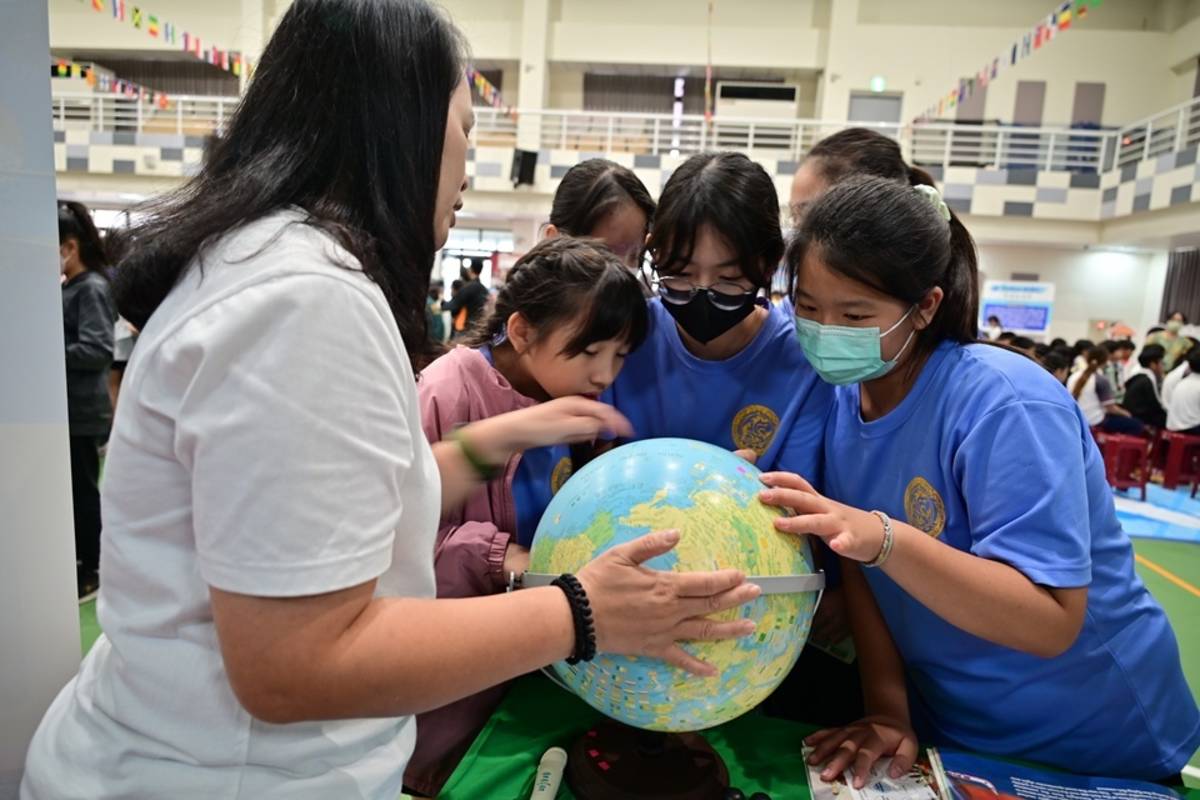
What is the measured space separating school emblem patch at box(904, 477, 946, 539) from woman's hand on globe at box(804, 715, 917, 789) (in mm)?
346

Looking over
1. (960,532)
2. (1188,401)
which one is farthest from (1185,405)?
(960,532)

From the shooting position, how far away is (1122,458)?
6996 millimetres

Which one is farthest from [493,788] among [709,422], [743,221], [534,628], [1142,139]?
[1142,139]

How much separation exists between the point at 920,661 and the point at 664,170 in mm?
11004

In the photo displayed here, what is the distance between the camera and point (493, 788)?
1201 millimetres

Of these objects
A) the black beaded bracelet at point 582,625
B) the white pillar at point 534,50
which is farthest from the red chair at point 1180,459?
the white pillar at point 534,50

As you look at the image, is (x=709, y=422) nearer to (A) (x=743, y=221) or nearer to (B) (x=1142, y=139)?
(A) (x=743, y=221)

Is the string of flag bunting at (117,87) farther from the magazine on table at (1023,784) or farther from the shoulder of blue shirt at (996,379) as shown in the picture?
the magazine on table at (1023,784)

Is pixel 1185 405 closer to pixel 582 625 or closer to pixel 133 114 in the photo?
pixel 582 625

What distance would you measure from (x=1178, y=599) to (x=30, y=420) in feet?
17.8

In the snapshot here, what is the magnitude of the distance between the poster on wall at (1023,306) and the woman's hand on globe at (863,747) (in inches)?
462

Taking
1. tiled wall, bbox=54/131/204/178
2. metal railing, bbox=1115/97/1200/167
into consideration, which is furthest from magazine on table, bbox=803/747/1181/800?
tiled wall, bbox=54/131/204/178

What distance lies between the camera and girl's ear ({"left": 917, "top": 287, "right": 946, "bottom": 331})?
137 cm

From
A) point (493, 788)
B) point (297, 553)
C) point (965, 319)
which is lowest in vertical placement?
point (493, 788)
